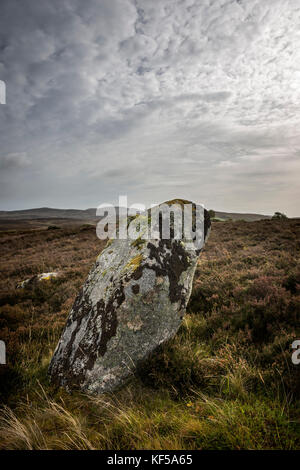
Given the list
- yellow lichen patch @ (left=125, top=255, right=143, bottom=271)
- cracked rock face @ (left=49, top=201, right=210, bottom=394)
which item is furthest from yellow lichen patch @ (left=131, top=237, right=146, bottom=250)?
yellow lichen patch @ (left=125, top=255, right=143, bottom=271)

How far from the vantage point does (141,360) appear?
3.47 meters

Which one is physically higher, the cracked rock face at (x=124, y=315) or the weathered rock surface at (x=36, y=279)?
the cracked rock face at (x=124, y=315)

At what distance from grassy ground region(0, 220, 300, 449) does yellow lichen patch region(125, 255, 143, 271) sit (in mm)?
1438

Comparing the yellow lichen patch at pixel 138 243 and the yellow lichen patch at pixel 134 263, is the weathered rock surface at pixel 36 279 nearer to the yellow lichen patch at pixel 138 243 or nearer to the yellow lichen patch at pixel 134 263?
the yellow lichen patch at pixel 138 243

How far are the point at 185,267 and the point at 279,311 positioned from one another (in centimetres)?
239

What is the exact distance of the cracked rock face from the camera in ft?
10.8

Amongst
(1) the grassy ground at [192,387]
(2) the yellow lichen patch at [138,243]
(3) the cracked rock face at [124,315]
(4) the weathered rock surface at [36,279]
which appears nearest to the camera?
(1) the grassy ground at [192,387]

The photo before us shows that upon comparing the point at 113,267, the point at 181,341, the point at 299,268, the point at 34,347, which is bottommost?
the point at 34,347

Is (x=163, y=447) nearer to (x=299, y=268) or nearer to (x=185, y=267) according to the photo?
(x=185, y=267)

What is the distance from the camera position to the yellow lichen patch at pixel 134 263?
3.74 meters

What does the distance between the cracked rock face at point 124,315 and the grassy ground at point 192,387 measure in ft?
0.75

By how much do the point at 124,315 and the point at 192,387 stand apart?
137cm

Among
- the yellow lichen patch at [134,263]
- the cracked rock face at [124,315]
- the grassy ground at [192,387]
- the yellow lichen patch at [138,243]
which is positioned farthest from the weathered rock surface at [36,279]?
the yellow lichen patch at [134,263]
